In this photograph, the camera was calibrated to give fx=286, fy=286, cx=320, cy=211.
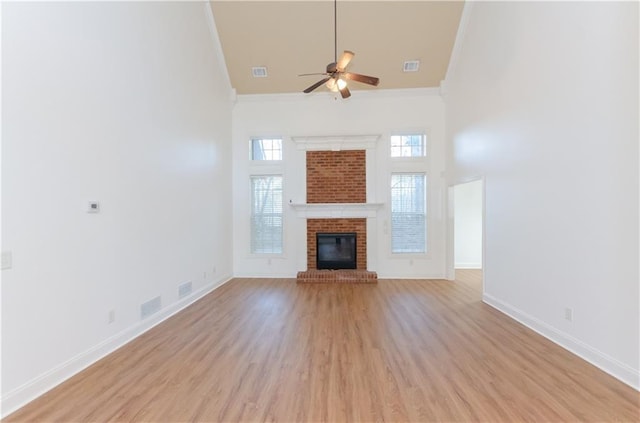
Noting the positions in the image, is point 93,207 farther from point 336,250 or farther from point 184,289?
point 336,250

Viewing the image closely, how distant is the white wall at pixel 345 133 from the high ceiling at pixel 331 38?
0.35m

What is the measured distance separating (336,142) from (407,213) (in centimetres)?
211

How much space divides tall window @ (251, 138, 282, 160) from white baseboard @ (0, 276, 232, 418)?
3.47m

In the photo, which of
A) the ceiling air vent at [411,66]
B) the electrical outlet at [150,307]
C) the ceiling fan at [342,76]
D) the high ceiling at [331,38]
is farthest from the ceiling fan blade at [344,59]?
the electrical outlet at [150,307]

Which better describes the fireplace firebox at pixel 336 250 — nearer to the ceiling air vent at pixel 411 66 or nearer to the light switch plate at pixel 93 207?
the ceiling air vent at pixel 411 66

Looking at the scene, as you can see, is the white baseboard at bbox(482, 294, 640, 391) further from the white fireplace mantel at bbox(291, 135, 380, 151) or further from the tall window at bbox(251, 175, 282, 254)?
the tall window at bbox(251, 175, 282, 254)

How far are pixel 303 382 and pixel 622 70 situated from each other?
11.6 feet

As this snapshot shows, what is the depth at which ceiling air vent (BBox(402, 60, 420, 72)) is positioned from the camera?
17.9 ft

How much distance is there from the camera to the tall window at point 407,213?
5.99m

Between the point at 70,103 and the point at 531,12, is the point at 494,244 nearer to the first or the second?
the point at 531,12

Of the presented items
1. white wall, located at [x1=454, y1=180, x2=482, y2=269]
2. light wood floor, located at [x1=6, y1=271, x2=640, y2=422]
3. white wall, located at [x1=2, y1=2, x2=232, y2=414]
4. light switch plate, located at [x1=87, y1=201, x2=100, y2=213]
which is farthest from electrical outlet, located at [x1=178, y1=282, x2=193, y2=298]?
white wall, located at [x1=454, y1=180, x2=482, y2=269]

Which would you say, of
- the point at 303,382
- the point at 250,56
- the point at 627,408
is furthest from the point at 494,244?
the point at 250,56

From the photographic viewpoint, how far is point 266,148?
244 inches

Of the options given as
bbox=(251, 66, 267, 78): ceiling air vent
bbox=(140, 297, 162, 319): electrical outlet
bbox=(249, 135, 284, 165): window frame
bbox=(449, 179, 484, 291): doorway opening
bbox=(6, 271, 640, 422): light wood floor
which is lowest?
bbox=(6, 271, 640, 422): light wood floor
